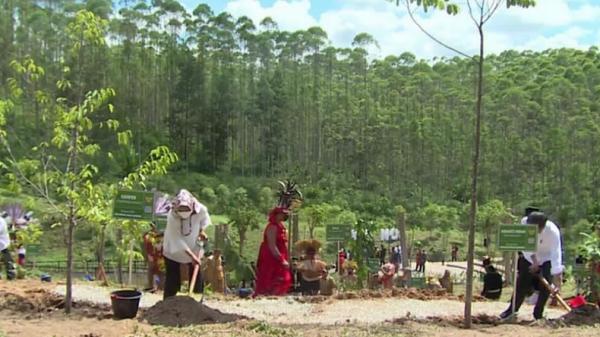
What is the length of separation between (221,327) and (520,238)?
3.15 meters

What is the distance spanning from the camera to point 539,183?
5244 centimetres

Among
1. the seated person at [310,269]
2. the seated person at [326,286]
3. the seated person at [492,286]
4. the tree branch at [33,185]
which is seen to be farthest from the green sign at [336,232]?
the tree branch at [33,185]

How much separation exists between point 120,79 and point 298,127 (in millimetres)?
15465

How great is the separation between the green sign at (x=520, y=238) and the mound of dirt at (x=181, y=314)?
2792 mm

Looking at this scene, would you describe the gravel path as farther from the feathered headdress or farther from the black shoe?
the feathered headdress

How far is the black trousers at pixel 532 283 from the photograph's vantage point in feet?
24.8

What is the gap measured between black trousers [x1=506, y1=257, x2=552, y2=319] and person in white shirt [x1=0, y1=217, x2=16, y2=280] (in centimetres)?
651

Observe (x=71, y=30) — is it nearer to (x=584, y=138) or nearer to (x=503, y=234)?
(x=503, y=234)

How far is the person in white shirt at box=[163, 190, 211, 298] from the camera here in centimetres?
745

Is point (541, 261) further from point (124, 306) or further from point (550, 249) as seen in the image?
point (124, 306)

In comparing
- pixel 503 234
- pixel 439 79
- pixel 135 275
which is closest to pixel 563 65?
pixel 439 79

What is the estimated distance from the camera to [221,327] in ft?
20.7

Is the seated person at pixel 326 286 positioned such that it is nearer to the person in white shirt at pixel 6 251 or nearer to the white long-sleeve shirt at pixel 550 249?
the white long-sleeve shirt at pixel 550 249

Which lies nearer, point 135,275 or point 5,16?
point 135,275
